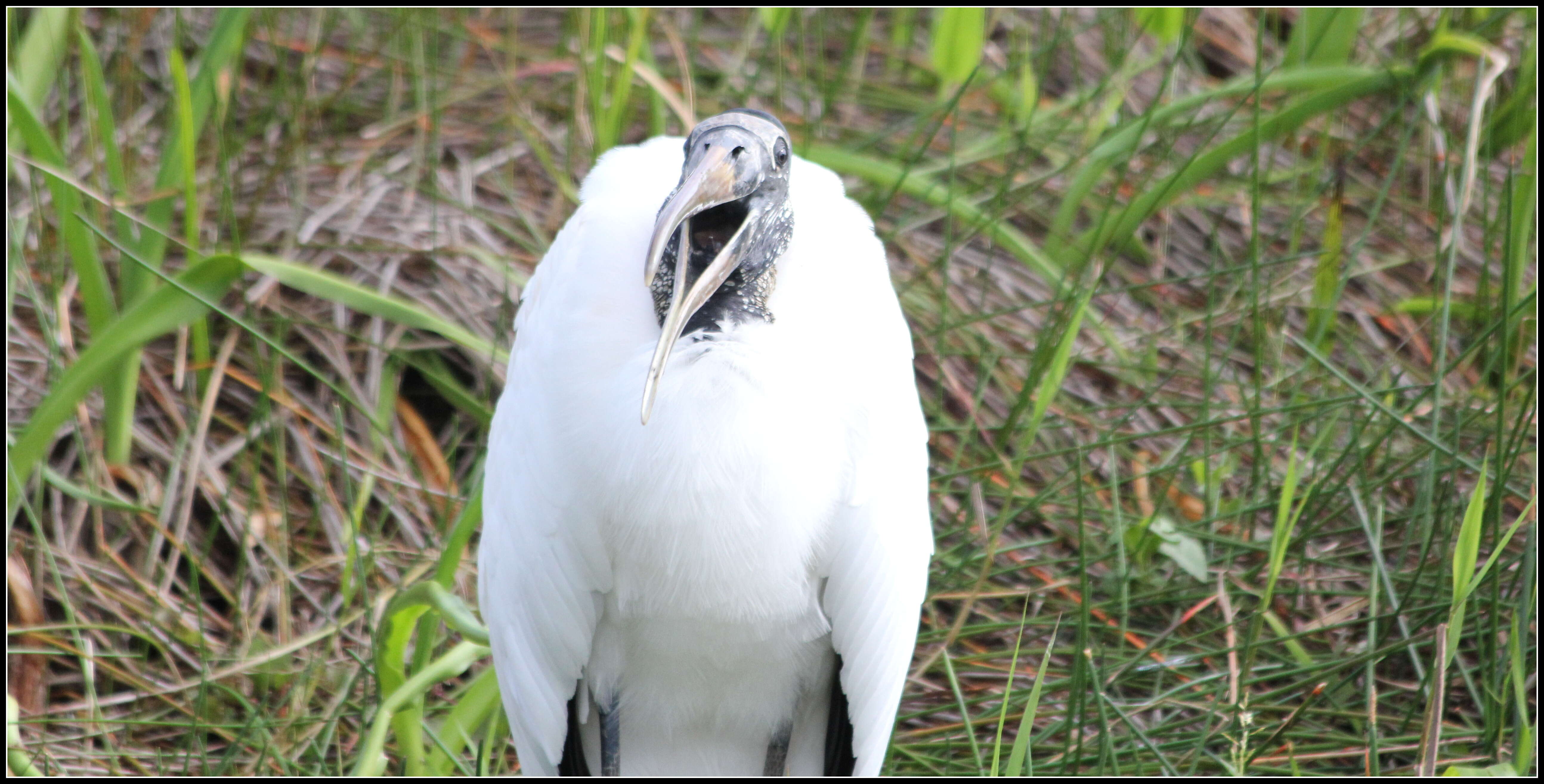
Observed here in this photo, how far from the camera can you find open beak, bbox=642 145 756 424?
1.20m

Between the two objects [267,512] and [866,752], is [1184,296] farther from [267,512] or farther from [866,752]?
[267,512]

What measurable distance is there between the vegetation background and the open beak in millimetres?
506

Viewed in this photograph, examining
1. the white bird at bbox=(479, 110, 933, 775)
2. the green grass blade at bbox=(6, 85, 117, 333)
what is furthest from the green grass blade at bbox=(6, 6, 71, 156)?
the white bird at bbox=(479, 110, 933, 775)

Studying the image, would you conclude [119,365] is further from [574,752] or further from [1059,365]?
[1059,365]

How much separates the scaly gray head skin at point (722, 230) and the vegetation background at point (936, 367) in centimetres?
48

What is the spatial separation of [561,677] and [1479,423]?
1544 mm

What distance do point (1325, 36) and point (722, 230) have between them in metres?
1.63

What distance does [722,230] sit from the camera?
1365 millimetres

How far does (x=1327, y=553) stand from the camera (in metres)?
2.12

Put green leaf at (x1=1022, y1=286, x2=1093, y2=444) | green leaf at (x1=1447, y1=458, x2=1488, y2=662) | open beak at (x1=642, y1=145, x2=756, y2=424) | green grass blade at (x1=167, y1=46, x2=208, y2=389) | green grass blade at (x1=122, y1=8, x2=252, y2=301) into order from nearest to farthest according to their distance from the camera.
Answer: open beak at (x1=642, y1=145, x2=756, y2=424) < green leaf at (x1=1447, y1=458, x2=1488, y2=662) < green leaf at (x1=1022, y1=286, x2=1093, y2=444) < green grass blade at (x1=167, y1=46, x2=208, y2=389) < green grass blade at (x1=122, y1=8, x2=252, y2=301)

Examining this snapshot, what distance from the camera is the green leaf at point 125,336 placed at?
5.57 ft

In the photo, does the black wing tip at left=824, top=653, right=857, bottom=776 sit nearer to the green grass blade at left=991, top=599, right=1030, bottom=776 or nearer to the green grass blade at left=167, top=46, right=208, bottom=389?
the green grass blade at left=991, top=599, right=1030, bottom=776

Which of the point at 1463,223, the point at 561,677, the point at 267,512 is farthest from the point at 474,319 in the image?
the point at 1463,223

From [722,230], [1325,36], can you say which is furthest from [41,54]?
[1325,36]
